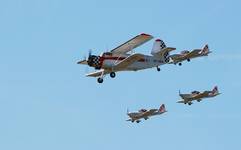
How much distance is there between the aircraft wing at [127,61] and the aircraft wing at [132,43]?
2433mm

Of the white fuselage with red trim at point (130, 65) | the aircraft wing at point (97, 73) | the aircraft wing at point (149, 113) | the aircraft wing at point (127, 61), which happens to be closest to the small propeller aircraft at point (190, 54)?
the aircraft wing at point (149, 113)

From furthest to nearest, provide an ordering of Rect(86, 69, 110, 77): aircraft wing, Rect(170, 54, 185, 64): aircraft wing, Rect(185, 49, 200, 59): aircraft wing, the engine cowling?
Rect(185, 49, 200, 59): aircraft wing → Rect(170, 54, 185, 64): aircraft wing → Rect(86, 69, 110, 77): aircraft wing → the engine cowling

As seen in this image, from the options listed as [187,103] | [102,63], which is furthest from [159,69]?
[187,103]

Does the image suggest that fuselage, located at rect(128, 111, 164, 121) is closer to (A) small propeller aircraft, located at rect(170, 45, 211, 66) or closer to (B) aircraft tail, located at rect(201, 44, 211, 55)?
(A) small propeller aircraft, located at rect(170, 45, 211, 66)

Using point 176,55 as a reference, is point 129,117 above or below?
below

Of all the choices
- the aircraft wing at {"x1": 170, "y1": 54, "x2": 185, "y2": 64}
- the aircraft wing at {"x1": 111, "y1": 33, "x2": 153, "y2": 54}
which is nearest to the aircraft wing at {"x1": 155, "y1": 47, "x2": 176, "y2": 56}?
the aircraft wing at {"x1": 111, "y1": 33, "x2": 153, "y2": 54}

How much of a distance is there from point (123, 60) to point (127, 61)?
1.43 ft

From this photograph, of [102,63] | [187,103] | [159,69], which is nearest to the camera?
[102,63]

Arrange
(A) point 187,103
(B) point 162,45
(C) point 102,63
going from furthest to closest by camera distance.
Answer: (A) point 187,103 → (B) point 162,45 → (C) point 102,63

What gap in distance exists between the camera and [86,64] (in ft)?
277

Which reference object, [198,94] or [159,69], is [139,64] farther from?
[198,94]

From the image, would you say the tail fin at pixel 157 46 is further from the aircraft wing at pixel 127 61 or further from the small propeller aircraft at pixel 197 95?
the small propeller aircraft at pixel 197 95

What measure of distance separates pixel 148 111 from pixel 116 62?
99.1ft

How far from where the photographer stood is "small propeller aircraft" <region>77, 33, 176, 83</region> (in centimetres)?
8262
